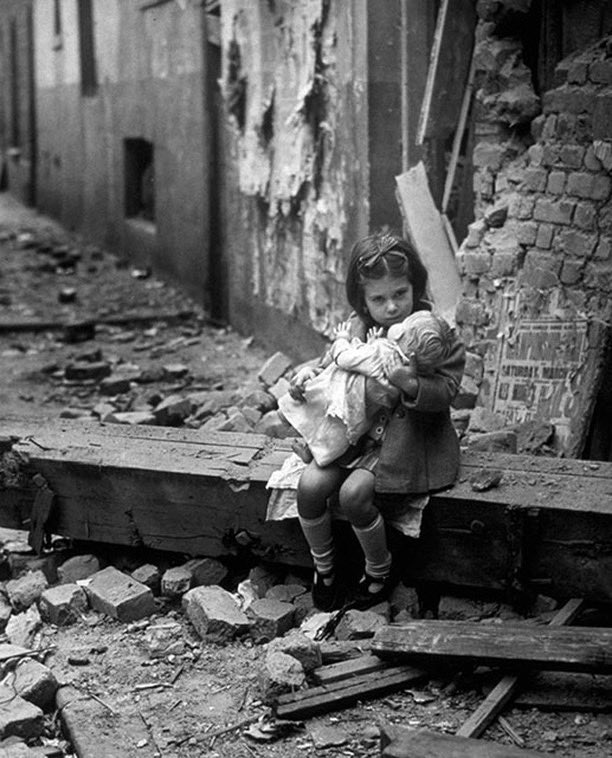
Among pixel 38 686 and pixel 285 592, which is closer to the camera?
pixel 38 686

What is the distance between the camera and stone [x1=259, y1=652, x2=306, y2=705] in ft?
12.4

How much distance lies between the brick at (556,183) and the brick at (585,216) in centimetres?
14

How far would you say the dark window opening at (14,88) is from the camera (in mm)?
23859

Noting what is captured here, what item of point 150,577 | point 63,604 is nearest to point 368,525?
point 150,577

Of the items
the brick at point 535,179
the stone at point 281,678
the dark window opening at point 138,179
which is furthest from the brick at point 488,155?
the dark window opening at point 138,179

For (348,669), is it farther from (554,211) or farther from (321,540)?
(554,211)

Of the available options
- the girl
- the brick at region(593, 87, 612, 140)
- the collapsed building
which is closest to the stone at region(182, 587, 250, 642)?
the girl

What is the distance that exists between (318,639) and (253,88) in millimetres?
5536

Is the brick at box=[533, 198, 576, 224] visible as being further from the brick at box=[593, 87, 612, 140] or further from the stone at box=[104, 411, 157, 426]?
the stone at box=[104, 411, 157, 426]

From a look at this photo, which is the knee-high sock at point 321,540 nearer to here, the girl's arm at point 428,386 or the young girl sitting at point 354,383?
the young girl sitting at point 354,383

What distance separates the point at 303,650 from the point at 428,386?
95 centimetres

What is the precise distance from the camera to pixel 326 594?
4398 mm

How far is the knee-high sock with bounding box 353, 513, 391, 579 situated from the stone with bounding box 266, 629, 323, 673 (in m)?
0.42

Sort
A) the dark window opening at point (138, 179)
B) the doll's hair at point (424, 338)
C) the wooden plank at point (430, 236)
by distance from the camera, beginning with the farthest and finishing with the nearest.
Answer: the dark window opening at point (138, 179)
the wooden plank at point (430, 236)
the doll's hair at point (424, 338)
